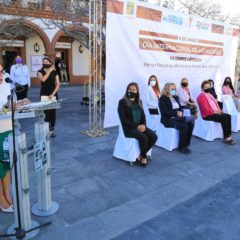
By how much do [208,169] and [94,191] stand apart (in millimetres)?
1999

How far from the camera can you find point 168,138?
576cm

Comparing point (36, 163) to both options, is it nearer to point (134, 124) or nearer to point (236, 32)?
point (134, 124)

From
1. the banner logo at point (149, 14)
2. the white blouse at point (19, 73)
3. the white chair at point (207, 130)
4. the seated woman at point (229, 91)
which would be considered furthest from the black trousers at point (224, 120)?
the white blouse at point (19, 73)

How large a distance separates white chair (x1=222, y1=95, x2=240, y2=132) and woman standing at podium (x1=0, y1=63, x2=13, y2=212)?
18.8 ft

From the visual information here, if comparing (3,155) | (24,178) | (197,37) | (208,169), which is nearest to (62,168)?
(3,155)

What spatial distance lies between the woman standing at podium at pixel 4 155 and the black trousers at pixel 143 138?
2.13 m

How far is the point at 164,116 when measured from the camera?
579 centimetres

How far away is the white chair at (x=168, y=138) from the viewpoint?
572 cm

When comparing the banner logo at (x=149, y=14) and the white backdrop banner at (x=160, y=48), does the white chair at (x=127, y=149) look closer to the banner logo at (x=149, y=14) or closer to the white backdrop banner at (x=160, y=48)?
the white backdrop banner at (x=160, y=48)

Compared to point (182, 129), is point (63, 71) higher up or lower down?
higher up

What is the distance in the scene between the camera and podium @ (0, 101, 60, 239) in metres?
2.70

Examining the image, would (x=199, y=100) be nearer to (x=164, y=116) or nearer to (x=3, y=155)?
(x=164, y=116)

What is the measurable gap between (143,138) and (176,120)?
1191 millimetres

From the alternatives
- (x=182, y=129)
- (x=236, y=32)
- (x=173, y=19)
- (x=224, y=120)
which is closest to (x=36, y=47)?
(x=236, y=32)
